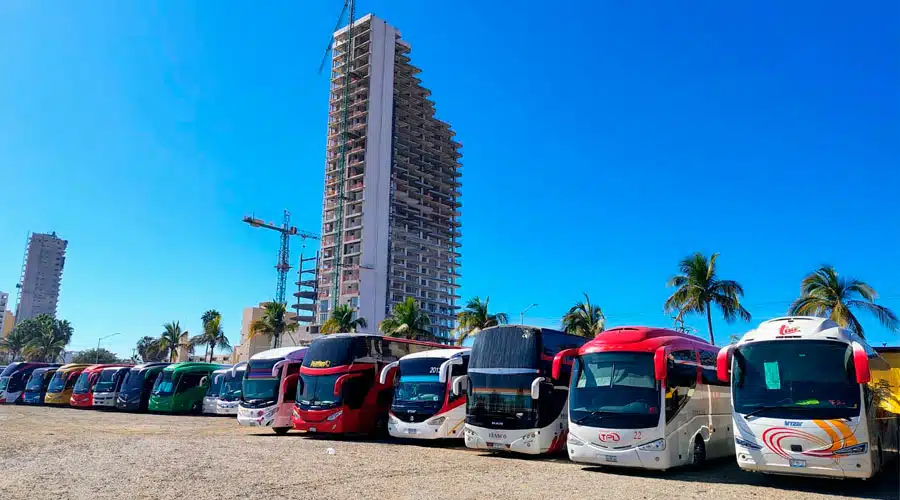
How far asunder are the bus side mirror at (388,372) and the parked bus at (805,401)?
1172 cm

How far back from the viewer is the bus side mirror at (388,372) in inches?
864

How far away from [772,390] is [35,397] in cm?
4678

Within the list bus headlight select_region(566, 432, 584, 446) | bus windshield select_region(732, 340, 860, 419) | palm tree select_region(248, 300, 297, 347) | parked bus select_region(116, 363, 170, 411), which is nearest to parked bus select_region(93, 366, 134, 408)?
parked bus select_region(116, 363, 170, 411)

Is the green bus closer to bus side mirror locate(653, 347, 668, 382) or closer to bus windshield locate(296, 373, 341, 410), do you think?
bus windshield locate(296, 373, 341, 410)

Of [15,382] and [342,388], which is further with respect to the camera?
[15,382]

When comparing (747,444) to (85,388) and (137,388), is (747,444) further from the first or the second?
(85,388)

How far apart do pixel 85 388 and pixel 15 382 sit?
32.3 ft

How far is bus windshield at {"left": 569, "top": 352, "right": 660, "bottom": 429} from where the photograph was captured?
14.2m

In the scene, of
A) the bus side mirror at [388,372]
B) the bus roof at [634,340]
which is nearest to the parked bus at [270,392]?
the bus side mirror at [388,372]

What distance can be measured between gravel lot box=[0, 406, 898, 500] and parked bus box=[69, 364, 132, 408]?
72.9 ft

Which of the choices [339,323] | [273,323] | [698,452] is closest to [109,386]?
[339,323]

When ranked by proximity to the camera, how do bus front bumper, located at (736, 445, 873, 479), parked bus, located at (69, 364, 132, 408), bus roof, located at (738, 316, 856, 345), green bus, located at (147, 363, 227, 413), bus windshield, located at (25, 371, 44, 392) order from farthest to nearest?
bus windshield, located at (25, 371, 44, 392), parked bus, located at (69, 364, 132, 408), green bus, located at (147, 363, 227, 413), bus roof, located at (738, 316, 856, 345), bus front bumper, located at (736, 445, 873, 479)

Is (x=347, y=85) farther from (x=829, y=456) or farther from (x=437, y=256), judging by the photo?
(x=829, y=456)

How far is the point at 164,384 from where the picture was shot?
36.3 m
